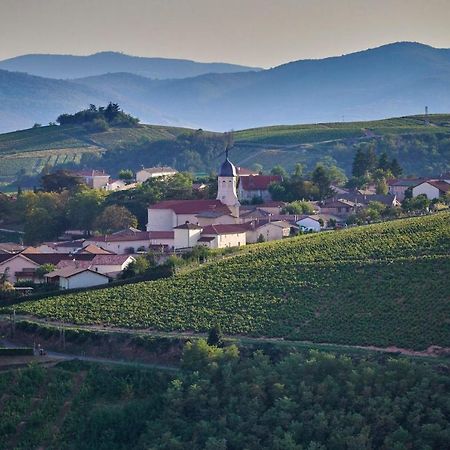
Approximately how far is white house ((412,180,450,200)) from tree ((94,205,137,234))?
59.6 ft

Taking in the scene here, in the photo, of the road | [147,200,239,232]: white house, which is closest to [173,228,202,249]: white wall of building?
A: [147,200,239,232]: white house

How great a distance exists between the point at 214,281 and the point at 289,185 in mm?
31320

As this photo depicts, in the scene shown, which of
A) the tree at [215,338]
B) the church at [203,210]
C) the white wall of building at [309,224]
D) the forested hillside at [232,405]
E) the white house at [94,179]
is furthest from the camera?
the white house at [94,179]

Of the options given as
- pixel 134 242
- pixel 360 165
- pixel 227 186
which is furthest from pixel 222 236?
pixel 360 165

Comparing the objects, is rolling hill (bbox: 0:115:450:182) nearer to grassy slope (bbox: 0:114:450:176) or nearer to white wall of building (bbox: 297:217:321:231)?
grassy slope (bbox: 0:114:450:176)

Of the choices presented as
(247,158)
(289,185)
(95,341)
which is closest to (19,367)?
(95,341)

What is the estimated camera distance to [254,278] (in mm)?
48969

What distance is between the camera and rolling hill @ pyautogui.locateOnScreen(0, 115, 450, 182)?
118 m

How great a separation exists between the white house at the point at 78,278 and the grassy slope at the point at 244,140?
217ft

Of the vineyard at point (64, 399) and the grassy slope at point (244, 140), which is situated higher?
the grassy slope at point (244, 140)

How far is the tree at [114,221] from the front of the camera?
71625 mm

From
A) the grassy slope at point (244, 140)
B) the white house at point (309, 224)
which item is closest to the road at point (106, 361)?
the white house at point (309, 224)

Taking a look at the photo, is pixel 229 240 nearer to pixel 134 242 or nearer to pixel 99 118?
pixel 134 242

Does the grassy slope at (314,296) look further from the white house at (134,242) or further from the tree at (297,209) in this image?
the tree at (297,209)
